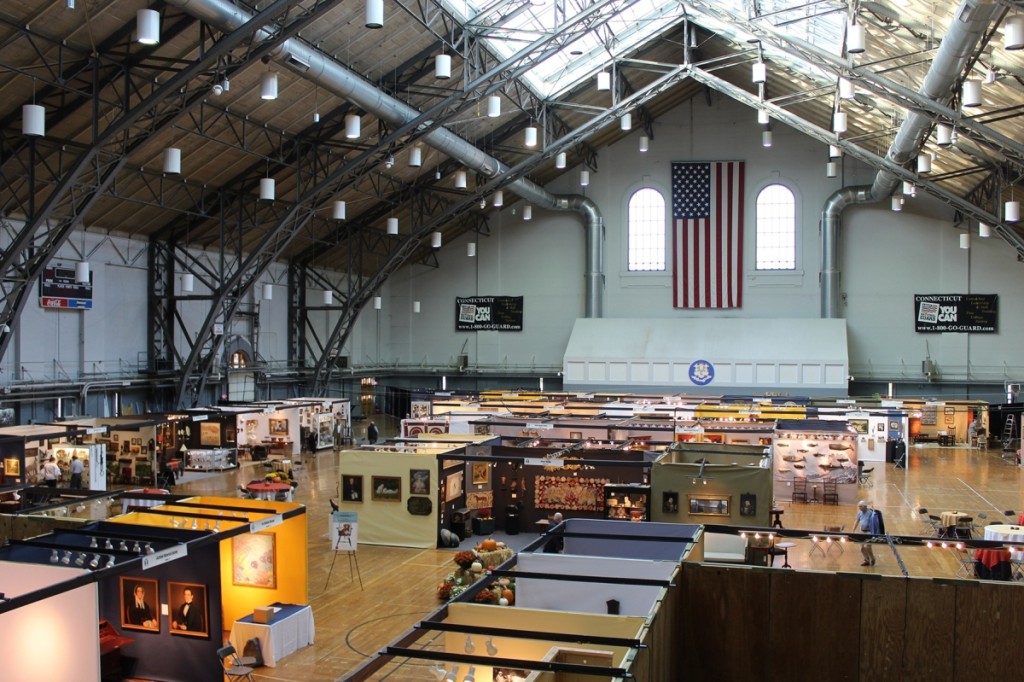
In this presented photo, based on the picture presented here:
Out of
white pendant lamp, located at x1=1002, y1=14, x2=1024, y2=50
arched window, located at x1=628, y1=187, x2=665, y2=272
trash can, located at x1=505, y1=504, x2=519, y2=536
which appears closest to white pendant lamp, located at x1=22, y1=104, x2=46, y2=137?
trash can, located at x1=505, y1=504, x2=519, y2=536

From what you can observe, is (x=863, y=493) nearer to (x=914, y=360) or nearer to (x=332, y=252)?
(x=914, y=360)

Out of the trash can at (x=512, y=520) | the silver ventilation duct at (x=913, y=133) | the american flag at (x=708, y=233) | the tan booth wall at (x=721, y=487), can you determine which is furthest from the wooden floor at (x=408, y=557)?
the american flag at (x=708, y=233)

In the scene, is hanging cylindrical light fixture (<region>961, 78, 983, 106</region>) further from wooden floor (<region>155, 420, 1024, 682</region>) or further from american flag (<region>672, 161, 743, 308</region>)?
american flag (<region>672, 161, 743, 308</region>)

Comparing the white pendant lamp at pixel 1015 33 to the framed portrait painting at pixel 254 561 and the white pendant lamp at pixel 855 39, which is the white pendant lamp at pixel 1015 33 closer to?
the white pendant lamp at pixel 855 39

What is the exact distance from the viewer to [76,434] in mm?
21234

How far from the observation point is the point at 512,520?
19.0 meters

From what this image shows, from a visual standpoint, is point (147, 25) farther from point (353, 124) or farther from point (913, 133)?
point (913, 133)

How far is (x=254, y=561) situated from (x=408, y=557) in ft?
16.2

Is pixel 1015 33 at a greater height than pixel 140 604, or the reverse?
pixel 1015 33

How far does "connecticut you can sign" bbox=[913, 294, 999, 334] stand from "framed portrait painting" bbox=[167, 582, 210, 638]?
34569 millimetres

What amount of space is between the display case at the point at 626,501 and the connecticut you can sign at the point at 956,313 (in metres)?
26.0

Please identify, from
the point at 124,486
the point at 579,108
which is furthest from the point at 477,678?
the point at 579,108

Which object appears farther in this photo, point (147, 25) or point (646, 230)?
point (646, 230)

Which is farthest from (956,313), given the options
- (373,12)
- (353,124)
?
(373,12)
